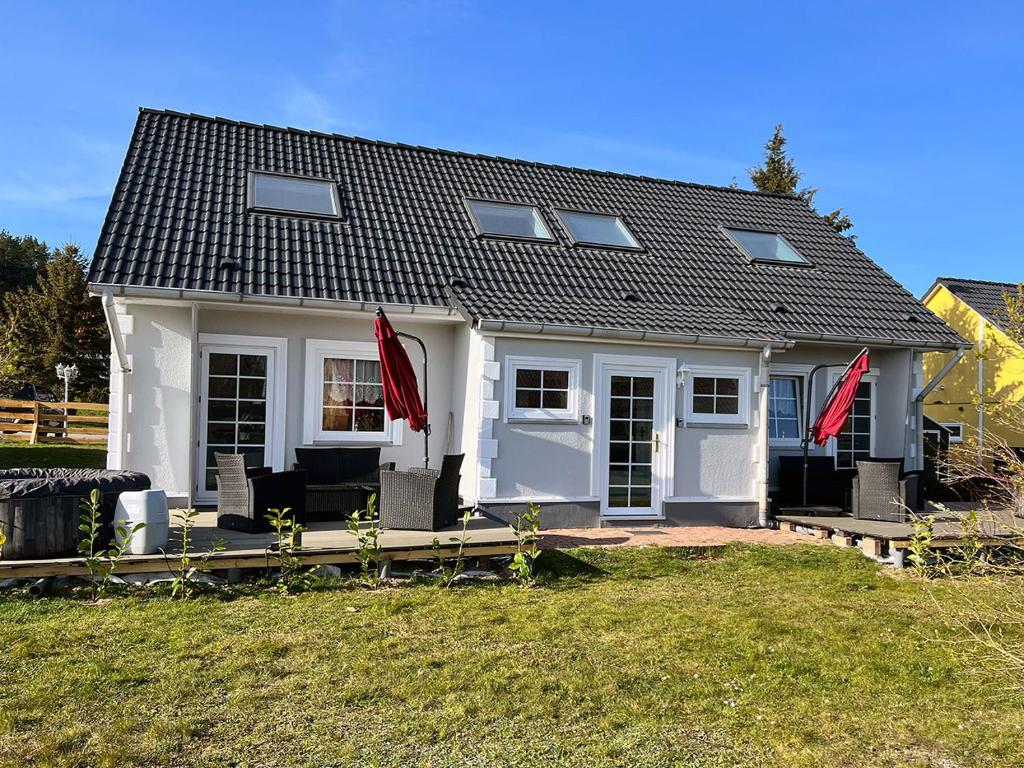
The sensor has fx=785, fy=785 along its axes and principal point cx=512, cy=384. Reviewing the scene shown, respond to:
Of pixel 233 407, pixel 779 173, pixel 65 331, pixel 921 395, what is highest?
pixel 779 173

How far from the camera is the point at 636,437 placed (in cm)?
984

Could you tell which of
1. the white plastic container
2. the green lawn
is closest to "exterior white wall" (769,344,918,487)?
the green lawn

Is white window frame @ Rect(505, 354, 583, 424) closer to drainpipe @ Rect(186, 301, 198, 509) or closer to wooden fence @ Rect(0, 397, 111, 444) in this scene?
drainpipe @ Rect(186, 301, 198, 509)

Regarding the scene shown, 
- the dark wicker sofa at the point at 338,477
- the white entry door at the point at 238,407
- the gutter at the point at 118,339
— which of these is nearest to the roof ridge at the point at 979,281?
the dark wicker sofa at the point at 338,477

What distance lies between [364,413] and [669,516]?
4.10 metres

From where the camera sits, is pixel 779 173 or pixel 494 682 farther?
pixel 779 173

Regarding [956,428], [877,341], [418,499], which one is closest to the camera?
[418,499]

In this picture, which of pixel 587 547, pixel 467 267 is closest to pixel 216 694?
pixel 587 547

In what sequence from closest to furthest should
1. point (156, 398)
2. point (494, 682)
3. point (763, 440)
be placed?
point (494, 682) → point (156, 398) → point (763, 440)

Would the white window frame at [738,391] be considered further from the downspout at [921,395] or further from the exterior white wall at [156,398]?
the exterior white wall at [156,398]

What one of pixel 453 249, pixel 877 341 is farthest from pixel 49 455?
pixel 877 341

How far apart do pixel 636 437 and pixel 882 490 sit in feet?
10.3

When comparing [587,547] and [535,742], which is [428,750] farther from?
[587,547]

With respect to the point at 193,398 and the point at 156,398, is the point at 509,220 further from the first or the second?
the point at 156,398
